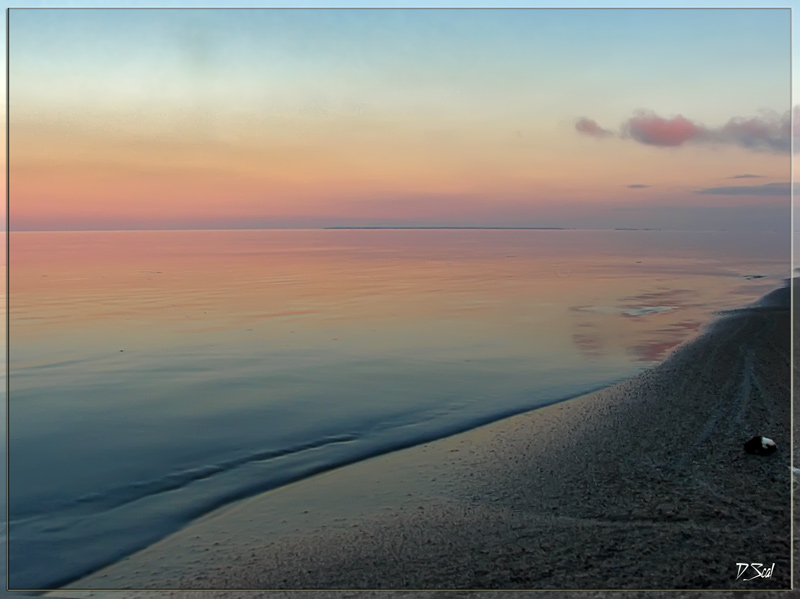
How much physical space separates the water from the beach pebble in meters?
4.05

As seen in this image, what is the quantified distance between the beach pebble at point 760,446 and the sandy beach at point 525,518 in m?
0.12

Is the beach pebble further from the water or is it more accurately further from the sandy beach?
the water

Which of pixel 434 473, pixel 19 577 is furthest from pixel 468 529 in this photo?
pixel 19 577

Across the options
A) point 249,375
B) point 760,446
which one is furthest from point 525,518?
point 249,375

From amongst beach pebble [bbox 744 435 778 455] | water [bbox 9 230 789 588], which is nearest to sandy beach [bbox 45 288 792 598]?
beach pebble [bbox 744 435 778 455]

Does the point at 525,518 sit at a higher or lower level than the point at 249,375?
lower

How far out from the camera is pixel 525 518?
293 inches

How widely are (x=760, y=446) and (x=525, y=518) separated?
12.5 feet

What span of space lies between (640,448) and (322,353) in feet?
29.9

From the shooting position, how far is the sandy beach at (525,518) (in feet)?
20.6

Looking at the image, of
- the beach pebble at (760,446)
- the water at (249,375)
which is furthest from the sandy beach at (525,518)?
the water at (249,375)

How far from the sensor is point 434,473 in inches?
359

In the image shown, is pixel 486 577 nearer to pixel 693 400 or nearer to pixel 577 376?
pixel 693 400

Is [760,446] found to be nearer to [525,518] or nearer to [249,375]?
[525,518]
